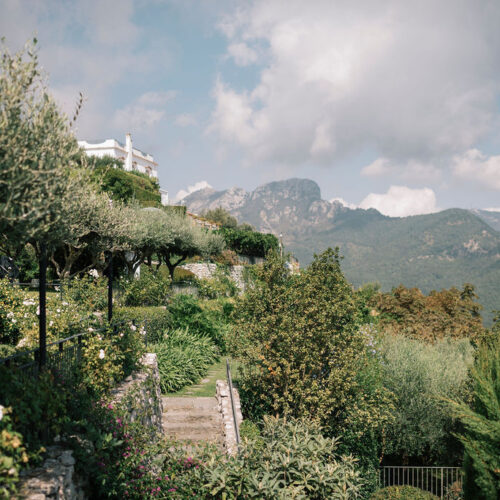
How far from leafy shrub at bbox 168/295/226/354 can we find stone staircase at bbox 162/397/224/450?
4903 mm

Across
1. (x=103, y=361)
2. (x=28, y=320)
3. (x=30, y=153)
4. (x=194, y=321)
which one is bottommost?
(x=103, y=361)

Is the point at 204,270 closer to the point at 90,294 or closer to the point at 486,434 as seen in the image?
the point at 90,294

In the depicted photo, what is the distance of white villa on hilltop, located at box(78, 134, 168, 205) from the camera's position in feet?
171

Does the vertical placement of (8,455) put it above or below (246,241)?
below

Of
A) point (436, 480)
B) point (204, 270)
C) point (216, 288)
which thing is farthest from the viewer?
point (204, 270)

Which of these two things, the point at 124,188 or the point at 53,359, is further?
the point at 124,188

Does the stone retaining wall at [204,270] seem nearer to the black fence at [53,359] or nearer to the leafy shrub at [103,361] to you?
the leafy shrub at [103,361]

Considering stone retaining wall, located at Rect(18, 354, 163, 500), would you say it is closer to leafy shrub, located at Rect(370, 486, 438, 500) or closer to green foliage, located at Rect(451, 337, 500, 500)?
green foliage, located at Rect(451, 337, 500, 500)

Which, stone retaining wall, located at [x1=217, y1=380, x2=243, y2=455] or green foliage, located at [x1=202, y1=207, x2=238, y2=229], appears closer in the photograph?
stone retaining wall, located at [x1=217, y1=380, x2=243, y2=455]

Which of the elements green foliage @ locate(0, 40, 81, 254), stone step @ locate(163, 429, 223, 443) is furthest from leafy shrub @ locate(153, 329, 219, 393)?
green foliage @ locate(0, 40, 81, 254)

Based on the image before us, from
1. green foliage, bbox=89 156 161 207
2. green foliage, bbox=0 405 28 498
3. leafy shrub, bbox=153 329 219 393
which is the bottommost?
leafy shrub, bbox=153 329 219 393

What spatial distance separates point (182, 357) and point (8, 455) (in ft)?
27.0

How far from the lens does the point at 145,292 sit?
17984 mm

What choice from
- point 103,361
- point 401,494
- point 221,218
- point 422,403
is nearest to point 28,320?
point 103,361
